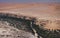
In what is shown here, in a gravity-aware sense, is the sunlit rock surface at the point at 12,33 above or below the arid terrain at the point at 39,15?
below

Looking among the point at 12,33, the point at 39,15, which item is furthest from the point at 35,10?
the point at 12,33

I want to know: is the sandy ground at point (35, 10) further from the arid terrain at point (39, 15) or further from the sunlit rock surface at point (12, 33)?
the sunlit rock surface at point (12, 33)

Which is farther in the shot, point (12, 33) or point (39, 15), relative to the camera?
point (39, 15)

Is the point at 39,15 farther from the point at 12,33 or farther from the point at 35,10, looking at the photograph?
the point at 12,33

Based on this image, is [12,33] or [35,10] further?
[35,10]

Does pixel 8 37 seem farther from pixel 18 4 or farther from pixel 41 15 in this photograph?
pixel 18 4

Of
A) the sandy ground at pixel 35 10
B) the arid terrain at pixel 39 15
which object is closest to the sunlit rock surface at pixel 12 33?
the arid terrain at pixel 39 15

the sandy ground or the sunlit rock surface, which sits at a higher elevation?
the sandy ground

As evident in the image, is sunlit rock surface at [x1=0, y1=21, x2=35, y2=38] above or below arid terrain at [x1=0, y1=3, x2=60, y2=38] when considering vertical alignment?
below

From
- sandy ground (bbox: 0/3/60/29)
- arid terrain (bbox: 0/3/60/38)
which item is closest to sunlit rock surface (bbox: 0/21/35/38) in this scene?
arid terrain (bbox: 0/3/60/38)

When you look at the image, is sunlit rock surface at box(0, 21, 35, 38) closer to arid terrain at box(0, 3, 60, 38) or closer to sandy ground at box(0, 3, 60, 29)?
arid terrain at box(0, 3, 60, 38)

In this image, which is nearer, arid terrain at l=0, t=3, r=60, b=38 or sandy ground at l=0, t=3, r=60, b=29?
arid terrain at l=0, t=3, r=60, b=38

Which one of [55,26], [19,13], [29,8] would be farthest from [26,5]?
[55,26]
